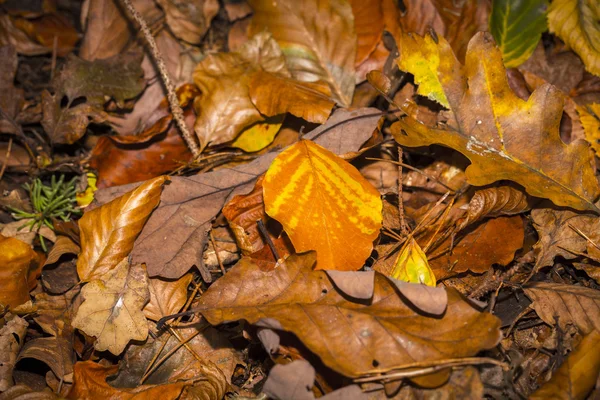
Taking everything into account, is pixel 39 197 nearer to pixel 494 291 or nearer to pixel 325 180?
pixel 325 180

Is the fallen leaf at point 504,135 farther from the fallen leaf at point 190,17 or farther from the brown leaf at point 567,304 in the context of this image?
the fallen leaf at point 190,17

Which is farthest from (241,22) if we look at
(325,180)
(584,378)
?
(584,378)

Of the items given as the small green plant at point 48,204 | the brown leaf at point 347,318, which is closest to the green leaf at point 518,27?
the brown leaf at point 347,318

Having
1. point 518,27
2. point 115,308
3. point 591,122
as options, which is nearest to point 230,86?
A: point 115,308

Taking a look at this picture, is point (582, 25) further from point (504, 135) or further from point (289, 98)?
point (289, 98)

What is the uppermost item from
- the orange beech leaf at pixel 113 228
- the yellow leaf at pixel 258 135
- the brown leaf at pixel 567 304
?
the yellow leaf at pixel 258 135

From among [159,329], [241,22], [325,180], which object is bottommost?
[159,329]
